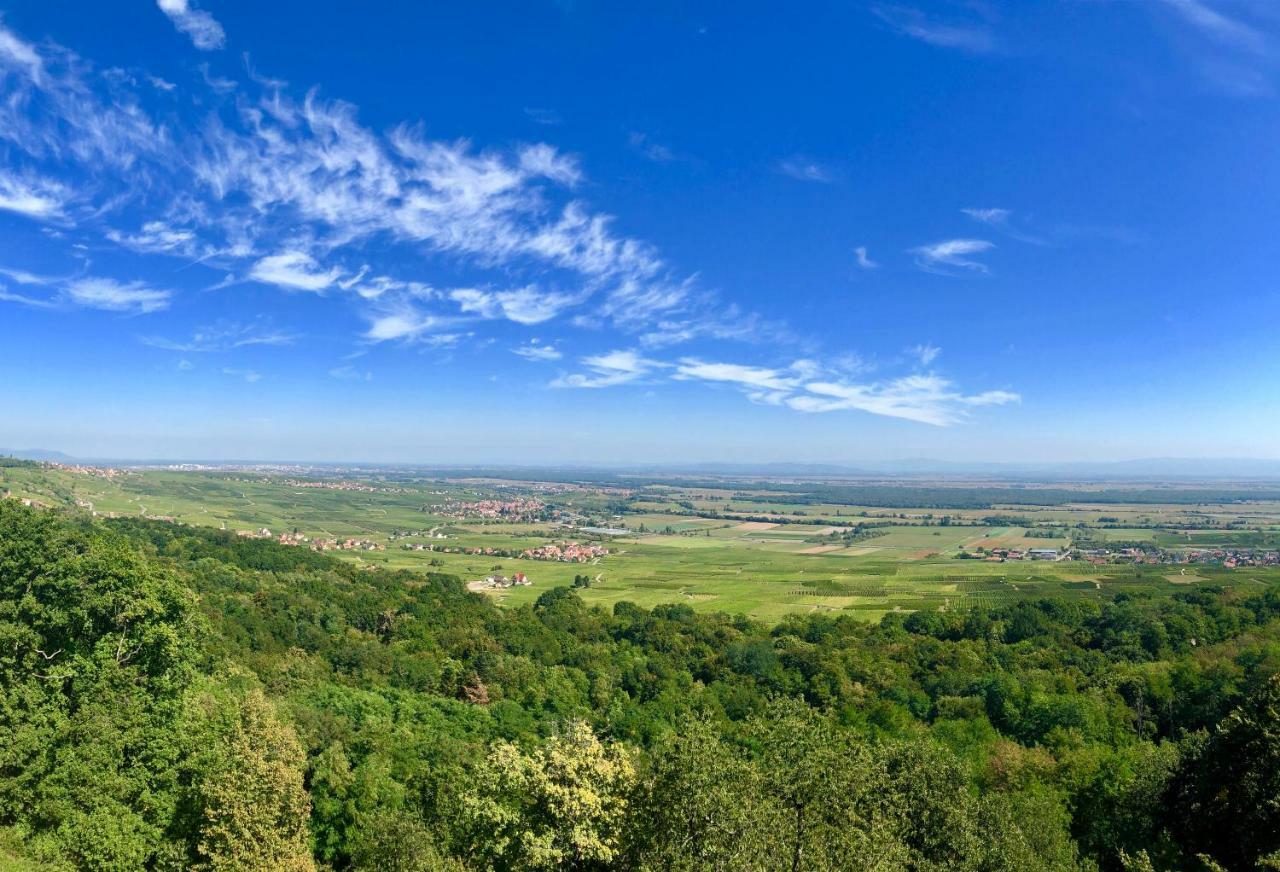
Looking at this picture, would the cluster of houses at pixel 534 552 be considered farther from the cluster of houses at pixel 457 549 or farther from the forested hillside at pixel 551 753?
the forested hillside at pixel 551 753

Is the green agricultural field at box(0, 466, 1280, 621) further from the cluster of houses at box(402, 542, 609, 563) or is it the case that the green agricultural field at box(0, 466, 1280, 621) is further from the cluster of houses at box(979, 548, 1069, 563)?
the cluster of houses at box(979, 548, 1069, 563)

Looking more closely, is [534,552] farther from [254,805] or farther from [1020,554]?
[254,805]

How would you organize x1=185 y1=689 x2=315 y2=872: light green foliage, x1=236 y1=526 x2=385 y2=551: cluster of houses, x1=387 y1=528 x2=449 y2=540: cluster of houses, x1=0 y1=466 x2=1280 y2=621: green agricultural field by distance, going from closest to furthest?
x1=185 y1=689 x2=315 y2=872: light green foliage → x1=0 y1=466 x2=1280 y2=621: green agricultural field → x1=236 y1=526 x2=385 y2=551: cluster of houses → x1=387 y1=528 x2=449 y2=540: cluster of houses

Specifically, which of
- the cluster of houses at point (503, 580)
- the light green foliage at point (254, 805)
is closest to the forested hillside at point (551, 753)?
the light green foliage at point (254, 805)

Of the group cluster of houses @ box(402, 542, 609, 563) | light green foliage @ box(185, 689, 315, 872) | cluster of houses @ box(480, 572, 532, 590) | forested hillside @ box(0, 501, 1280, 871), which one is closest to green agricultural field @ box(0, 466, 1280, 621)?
cluster of houses @ box(402, 542, 609, 563)

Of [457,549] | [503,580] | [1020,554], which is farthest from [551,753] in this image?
Result: [1020,554]

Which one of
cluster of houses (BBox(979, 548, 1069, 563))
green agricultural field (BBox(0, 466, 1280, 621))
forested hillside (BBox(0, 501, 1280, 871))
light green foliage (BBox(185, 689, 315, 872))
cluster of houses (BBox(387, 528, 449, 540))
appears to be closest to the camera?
forested hillside (BBox(0, 501, 1280, 871))
